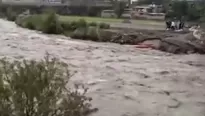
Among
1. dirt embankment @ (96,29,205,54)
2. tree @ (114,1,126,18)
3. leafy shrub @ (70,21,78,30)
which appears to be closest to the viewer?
dirt embankment @ (96,29,205,54)

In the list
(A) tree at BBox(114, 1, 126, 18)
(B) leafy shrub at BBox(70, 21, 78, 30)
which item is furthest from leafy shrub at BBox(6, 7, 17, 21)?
(B) leafy shrub at BBox(70, 21, 78, 30)

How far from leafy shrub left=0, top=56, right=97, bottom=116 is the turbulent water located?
2558 mm

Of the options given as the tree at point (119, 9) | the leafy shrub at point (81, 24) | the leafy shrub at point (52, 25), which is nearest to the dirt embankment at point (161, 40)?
the leafy shrub at point (81, 24)

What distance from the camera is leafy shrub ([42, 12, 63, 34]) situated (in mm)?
28422

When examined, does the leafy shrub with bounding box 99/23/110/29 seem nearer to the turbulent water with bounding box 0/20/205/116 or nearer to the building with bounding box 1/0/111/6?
the turbulent water with bounding box 0/20/205/116

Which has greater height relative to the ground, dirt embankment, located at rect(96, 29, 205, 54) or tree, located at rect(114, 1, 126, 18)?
tree, located at rect(114, 1, 126, 18)

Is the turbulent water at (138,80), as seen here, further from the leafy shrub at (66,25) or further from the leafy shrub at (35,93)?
the leafy shrub at (66,25)

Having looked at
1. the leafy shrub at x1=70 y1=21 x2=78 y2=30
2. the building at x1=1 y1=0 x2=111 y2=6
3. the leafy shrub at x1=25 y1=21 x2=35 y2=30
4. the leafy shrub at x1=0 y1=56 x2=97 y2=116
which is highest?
the leafy shrub at x1=0 y1=56 x2=97 y2=116

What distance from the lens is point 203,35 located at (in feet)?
70.2

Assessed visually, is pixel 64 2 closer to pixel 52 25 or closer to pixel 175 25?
pixel 52 25

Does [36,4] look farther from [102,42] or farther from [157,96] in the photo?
[157,96]

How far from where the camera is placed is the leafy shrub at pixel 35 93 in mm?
4570

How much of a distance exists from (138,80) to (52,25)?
18.1 metres

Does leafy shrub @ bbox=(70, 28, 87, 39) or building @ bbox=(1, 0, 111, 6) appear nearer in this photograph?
leafy shrub @ bbox=(70, 28, 87, 39)
